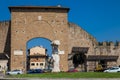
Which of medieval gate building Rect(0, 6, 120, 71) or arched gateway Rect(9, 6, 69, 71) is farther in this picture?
arched gateway Rect(9, 6, 69, 71)

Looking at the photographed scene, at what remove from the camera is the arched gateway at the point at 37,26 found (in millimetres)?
48344

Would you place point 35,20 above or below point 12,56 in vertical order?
above

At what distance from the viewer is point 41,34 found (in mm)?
48531

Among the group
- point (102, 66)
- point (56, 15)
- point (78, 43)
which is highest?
point (56, 15)

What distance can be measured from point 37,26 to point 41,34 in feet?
3.83

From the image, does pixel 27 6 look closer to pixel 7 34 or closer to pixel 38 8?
pixel 38 8

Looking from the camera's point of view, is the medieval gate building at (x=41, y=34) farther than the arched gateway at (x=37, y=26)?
No

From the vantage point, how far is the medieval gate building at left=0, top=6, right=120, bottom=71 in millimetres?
48188

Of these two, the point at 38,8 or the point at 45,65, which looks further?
the point at 45,65

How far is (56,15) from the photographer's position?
49.1 meters

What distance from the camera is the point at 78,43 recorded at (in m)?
50.2

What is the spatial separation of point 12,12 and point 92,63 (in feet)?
40.3

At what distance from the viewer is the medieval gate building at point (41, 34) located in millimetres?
48188

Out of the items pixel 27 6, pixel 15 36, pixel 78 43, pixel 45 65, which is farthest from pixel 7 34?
pixel 45 65
